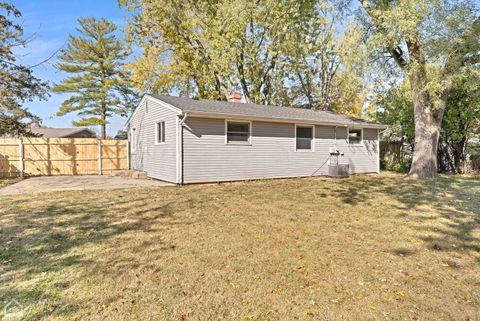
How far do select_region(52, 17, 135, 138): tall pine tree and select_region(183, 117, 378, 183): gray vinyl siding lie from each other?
18.6 meters

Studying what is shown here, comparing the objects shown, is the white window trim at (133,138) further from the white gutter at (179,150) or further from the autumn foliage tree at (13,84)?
the white gutter at (179,150)

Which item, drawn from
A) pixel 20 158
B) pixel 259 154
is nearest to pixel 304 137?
pixel 259 154

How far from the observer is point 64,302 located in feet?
8.59

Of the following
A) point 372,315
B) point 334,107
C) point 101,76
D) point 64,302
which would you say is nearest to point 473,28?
point 372,315

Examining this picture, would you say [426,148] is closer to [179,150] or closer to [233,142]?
[233,142]

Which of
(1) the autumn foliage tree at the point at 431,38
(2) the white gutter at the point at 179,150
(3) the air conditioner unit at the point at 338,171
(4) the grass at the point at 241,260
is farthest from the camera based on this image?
(3) the air conditioner unit at the point at 338,171

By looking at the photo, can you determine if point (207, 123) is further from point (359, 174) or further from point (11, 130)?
point (11, 130)

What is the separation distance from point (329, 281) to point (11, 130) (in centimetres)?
1515

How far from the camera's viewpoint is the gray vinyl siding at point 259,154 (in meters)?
9.75

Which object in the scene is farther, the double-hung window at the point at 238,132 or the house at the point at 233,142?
the double-hung window at the point at 238,132

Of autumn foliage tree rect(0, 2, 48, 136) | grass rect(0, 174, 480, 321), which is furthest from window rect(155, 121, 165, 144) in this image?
autumn foliage tree rect(0, 2, 48, 136)

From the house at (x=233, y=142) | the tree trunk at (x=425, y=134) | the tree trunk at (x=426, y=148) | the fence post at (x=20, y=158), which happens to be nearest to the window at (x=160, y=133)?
the house at (x=233, y=142)

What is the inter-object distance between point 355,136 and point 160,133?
916cm

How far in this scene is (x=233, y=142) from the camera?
1050cm
